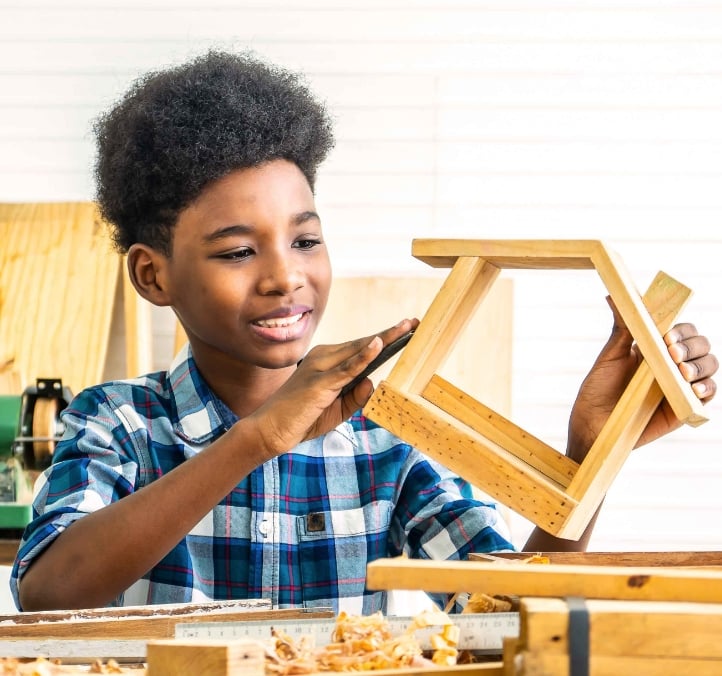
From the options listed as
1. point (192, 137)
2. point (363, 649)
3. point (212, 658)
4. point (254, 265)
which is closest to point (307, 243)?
point (254, 265)

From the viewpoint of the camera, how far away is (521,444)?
5.18 ft

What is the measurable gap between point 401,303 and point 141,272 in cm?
181

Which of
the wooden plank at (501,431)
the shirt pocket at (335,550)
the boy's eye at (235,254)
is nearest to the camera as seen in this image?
the wooden plank at (501,431)

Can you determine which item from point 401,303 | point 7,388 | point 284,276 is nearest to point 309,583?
point 284,276

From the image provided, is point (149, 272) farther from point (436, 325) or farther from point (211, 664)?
point (211, 664)

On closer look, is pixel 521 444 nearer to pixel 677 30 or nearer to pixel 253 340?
pixel 253 340

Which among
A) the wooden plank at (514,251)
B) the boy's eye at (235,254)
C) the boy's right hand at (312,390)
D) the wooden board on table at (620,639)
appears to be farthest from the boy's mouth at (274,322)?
the wooden board on table at (620,639)

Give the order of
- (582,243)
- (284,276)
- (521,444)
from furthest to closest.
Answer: (284,276) < (521,444) < (582,243)

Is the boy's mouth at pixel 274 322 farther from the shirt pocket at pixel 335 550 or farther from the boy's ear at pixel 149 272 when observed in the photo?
the shirt pocket at pixel 335 550

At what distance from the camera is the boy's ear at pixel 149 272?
1.99m

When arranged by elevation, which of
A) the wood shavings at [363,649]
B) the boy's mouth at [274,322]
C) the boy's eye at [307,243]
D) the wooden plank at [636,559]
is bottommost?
the wood shavings at [363,649]

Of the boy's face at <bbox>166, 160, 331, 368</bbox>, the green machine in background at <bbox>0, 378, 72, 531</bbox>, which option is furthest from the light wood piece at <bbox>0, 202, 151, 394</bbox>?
the boy's face at <bbox>166, 160, 331, 368</bbox>

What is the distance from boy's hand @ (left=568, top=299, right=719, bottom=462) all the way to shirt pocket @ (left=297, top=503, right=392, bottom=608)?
0.49m

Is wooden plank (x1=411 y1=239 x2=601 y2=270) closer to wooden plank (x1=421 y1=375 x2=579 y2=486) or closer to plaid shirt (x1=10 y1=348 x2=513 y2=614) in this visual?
wooden plank (x1=421 y1=375 x2=579 y2=486)
